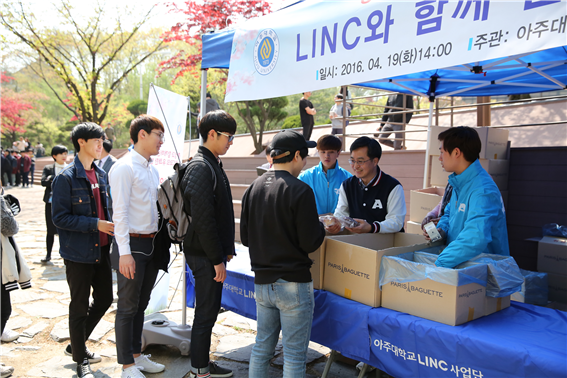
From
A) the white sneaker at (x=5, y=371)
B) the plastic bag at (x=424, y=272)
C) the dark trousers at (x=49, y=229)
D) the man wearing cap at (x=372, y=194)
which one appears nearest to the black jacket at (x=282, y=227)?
the plastic bag at (x=424, y=272)

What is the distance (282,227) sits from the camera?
198cm

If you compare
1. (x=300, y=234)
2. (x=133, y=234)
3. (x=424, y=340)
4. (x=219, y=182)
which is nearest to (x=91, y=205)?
(x=133, y=234)

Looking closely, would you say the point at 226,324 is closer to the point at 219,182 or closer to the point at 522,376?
the point at 219,182

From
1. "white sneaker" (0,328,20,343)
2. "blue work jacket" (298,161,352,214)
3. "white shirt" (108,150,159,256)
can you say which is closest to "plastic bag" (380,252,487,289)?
A: "blue work jacket" (298,161,352,214)

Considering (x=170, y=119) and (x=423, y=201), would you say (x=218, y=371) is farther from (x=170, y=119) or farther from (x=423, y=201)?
(x=423, y=201)

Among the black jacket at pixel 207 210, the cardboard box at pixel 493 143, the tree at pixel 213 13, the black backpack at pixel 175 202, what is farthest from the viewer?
the tree at pixel 213 13

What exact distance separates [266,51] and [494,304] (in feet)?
7.05

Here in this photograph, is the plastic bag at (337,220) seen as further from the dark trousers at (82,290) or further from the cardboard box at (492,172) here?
the cardboard box at (492,172)

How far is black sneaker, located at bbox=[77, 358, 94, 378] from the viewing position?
270 cm

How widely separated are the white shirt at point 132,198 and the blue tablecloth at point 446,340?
1.22 meters

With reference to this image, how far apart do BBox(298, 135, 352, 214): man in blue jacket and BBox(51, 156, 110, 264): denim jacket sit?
5.57 ft

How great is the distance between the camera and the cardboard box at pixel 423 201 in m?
4.04

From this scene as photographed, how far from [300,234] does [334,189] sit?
142cm

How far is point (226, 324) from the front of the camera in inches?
148
